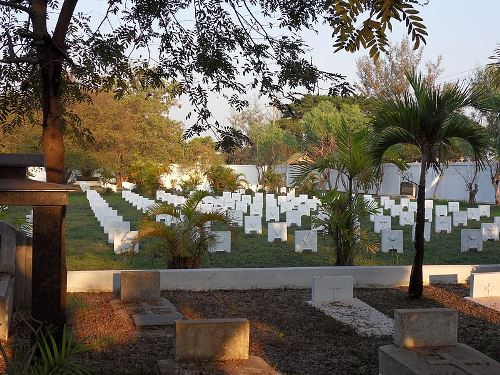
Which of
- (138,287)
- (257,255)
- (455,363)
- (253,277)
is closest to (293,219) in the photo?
(257,255)

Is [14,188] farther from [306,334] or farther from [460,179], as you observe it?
[460,179]

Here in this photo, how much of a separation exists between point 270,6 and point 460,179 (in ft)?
114

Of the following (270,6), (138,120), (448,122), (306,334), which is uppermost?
(138,120)

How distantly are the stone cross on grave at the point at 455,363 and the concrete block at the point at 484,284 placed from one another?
4.47 m

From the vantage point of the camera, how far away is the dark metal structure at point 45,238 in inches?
211

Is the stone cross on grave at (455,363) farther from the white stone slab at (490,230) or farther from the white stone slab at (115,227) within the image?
the white stone slab at (490,230)

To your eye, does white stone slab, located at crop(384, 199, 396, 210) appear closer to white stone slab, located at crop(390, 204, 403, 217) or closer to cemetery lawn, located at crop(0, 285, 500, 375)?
white stone slab, located at crop(390, 204, 403, 217)

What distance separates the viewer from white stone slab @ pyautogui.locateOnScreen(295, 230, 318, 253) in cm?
1555

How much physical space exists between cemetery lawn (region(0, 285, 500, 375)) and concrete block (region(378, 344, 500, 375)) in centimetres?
52

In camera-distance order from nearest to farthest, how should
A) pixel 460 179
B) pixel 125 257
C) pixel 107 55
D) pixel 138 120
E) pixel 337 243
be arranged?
pixel 107 55 → pixel 337 243 → pixel 125 257 → pixel 460 179 → pixel 138 120

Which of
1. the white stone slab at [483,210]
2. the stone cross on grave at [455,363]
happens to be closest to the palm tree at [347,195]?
the stone cross on grave at [455,363]

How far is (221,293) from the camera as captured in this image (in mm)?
10453

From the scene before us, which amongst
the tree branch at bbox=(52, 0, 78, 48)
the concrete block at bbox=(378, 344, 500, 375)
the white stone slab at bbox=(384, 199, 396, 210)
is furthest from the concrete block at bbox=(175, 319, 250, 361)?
the white stone slab at bbox=(384, 199, 396, 210)

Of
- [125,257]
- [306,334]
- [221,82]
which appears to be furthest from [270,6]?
[125,257]
